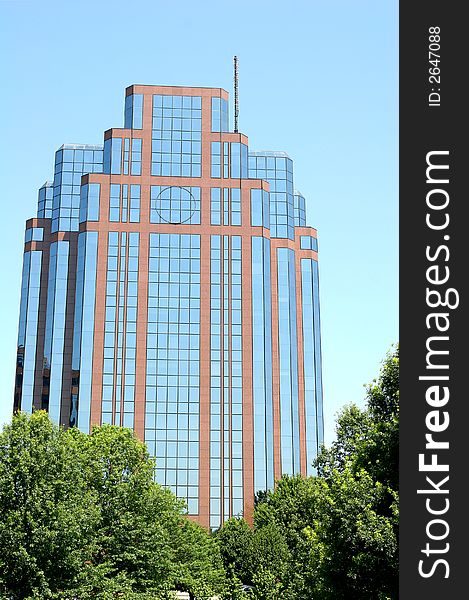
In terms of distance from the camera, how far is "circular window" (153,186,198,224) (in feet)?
307

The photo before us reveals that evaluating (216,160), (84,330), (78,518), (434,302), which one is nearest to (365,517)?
(78,518)

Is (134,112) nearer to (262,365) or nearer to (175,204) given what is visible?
(175,204)

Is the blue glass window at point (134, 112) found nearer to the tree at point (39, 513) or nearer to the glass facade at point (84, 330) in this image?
the glass facade at point (84, 330)

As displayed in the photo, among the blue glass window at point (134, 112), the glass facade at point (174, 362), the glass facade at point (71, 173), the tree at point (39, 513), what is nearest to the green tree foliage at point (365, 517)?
the tree at point (39, 513)

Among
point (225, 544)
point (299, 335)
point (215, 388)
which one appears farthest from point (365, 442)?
point (299, 335)

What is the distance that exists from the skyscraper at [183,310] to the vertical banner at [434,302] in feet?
254

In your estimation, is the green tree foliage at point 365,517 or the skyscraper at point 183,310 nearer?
the green tree foliage at point 365,517

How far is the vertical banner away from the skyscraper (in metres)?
77.5

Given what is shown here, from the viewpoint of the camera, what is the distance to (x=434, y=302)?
33.6 ft

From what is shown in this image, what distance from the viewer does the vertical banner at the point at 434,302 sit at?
391 inches

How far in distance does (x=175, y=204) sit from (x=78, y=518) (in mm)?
63823

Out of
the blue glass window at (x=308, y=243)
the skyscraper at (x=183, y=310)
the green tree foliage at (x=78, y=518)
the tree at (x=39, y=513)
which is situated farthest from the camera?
the blue glass window at (x=308, y=243)

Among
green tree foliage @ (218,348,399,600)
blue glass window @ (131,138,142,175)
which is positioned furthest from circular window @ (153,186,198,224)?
green tree foliage @ (218,348,399,600)

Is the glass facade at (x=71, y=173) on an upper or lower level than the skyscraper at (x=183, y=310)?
upper
